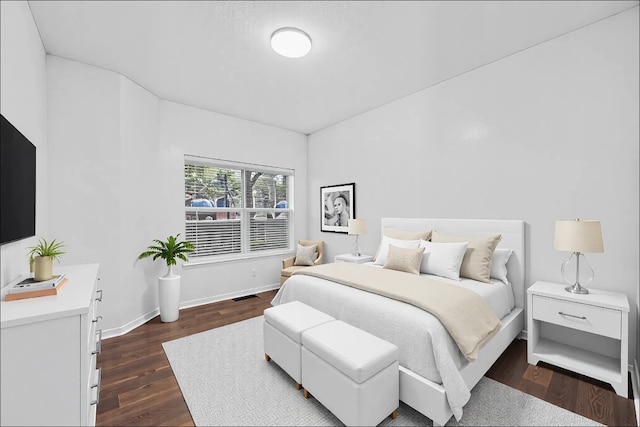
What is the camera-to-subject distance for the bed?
1646 millimetres

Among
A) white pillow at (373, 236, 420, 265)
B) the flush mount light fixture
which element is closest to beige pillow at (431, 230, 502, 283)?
white pillow at (373, 236, 420, 265)

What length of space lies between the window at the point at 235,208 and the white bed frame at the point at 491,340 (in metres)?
2.04

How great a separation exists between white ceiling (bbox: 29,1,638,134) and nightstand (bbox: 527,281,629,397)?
2.22 metres

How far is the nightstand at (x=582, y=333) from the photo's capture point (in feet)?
6.50

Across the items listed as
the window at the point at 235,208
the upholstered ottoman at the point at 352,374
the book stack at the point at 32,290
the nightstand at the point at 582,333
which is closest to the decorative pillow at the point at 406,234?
the nightstand at the point at 582,333

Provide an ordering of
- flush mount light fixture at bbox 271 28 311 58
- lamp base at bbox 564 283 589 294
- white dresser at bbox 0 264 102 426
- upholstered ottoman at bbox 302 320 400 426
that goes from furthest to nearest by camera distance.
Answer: flush mount light fixture at bbox 271 28 311 58 < lamp base at bbox 564 283 589 294 < upholstered ottoman at bbox 302 320 400 426 < white dresser at bbox 0 264 102 426

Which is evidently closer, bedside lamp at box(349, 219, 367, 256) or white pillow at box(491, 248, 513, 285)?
white pillow at box(491, 248, 513, 285)

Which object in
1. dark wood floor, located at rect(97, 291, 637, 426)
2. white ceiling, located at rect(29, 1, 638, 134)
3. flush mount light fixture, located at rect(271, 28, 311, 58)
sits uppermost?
white ceiling, located at rect(29, 1, 638, 134)

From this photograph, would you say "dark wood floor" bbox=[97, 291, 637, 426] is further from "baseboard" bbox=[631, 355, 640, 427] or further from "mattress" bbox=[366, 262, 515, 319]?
"mattress" bbox=[366, 262, 515, 319]

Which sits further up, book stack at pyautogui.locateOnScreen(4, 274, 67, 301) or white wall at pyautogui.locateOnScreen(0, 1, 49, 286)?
white wall at pyautogui.locateOnScreen(0, 1, 49, 286)

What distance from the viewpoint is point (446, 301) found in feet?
6.46

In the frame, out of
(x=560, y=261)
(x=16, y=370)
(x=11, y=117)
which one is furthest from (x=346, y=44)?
(x=16, y=370)

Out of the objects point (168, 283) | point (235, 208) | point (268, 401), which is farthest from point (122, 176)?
point (268, 401)

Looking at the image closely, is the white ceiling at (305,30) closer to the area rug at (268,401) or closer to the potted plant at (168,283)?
the potted plant at (168,283)
